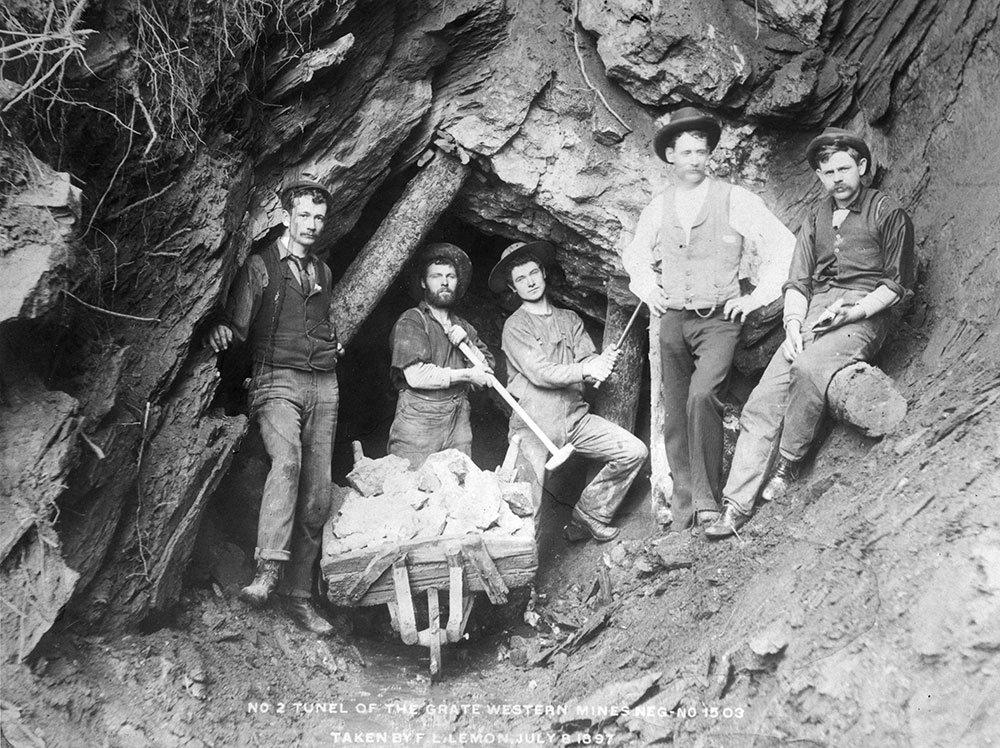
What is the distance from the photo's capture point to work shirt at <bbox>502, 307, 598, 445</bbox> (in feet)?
16.5

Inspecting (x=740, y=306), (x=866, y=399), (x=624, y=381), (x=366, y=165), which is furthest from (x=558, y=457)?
(x=366, y=165)

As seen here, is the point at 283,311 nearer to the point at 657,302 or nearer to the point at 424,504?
the point at 424,504

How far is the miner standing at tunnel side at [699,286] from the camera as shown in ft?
14.7

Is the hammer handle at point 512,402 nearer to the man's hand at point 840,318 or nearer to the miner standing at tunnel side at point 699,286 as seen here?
the miner standing at tunnel side at point 699,286

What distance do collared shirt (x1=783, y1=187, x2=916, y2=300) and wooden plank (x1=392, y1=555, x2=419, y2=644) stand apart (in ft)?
7.80

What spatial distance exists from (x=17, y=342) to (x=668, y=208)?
319cm

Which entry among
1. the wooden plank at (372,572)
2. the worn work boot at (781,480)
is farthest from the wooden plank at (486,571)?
the worn work boot at (781,480)

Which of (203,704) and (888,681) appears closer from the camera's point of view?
(888,681)

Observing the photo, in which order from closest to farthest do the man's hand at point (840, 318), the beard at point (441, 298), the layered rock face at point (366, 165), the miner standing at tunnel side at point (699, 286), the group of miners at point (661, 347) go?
the layered rock face at point (366, 165)
the man's hand at point (840, 318)
the group of miners at point (661, 347)
the miner standing at tunnel side at point (699, 286)
the beard at point (441, 298)

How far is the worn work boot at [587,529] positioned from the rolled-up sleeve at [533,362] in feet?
2.49

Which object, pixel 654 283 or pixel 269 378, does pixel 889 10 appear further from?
pixel 269 378

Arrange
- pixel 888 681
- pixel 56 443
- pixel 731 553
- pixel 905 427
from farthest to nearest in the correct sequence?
pixel 731 553 → pixel 905 427 → pixel 56 443 → pixel 888 681

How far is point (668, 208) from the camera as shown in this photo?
15.6 ft

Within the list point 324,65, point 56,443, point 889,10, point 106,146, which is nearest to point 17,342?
point 56,443
